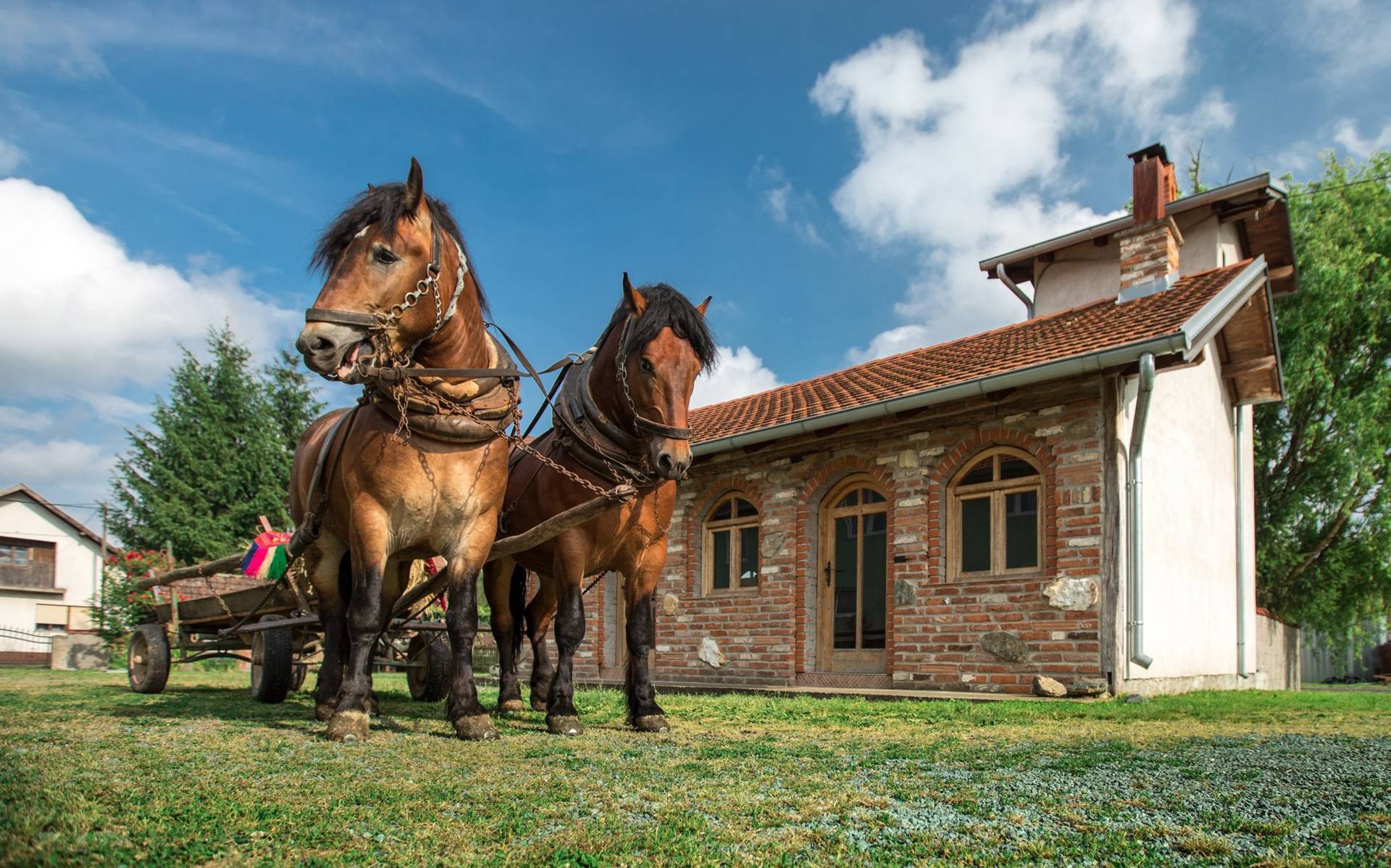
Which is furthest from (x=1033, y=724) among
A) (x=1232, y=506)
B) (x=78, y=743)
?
(x=1232, y=506)

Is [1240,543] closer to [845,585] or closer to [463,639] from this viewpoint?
[845,585]

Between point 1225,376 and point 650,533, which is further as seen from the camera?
point 1225,376

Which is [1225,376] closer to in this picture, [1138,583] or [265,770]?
[1138,583]

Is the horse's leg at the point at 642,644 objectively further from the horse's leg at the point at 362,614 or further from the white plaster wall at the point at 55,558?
the white plaster wall at the point at 55,558

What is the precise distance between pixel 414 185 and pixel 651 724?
112 inches

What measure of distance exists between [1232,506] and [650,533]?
403 inches

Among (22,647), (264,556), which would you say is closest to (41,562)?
(22,647)

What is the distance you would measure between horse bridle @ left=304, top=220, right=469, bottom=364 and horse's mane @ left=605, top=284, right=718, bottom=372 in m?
0.87

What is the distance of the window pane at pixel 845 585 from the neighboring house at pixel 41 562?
34.3 metres

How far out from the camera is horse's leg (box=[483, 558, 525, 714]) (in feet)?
20.5

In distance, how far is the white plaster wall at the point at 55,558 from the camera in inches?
1407

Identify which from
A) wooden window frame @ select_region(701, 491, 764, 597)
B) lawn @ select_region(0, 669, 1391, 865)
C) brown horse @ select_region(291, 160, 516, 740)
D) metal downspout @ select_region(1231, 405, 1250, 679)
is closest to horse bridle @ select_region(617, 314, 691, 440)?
brown horse @ select_region(291, 160, 516, 740)

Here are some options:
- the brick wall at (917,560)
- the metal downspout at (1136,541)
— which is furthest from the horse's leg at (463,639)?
the metal downspout at (1136,541)

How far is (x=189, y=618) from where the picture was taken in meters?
7.77
